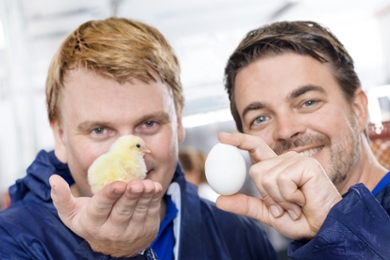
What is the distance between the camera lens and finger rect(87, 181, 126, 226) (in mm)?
1028

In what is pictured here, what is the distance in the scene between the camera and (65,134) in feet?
5.10

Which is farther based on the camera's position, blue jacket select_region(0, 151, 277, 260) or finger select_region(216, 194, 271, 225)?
blue jacket select_region(0, 151, 277, 260)

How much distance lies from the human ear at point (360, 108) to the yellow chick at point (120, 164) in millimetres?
881

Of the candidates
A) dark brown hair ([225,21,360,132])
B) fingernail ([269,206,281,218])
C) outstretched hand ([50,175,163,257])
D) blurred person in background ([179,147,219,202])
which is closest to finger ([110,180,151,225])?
outstretched hand ([50,175,163,257])

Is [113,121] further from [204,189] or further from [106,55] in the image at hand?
[204,189]

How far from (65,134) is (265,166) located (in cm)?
78

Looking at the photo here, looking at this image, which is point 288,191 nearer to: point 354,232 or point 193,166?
point 354,232

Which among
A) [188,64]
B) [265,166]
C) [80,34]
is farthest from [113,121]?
[188,64]

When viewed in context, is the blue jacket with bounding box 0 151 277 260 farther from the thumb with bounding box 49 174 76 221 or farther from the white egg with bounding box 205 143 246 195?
the white egg with bounding box 205 143 246 195

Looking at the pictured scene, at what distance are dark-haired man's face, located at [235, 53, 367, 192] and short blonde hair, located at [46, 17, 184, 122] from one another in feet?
1.06

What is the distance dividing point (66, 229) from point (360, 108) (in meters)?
1.20

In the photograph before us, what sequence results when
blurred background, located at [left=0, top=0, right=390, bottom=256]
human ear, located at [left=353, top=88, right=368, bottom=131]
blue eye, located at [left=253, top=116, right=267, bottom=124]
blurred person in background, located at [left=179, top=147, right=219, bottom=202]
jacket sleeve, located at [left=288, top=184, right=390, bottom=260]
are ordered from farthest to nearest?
blurred person in background, located at [left=179, top=147, right=219, bottom=202] < blurred background, located at [left=0, top=0, right=390, bottom=256] < human ear, located at [left=353, top=88, right=368, bottom=131] < blue eye, located at [left=253, top=116, right=267, bottom=124] < jacket sleeve, located at [left=288, top=184, right=390, bottom=260]

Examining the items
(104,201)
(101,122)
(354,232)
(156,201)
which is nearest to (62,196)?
(104,201)

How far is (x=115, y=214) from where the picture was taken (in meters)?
1.10
